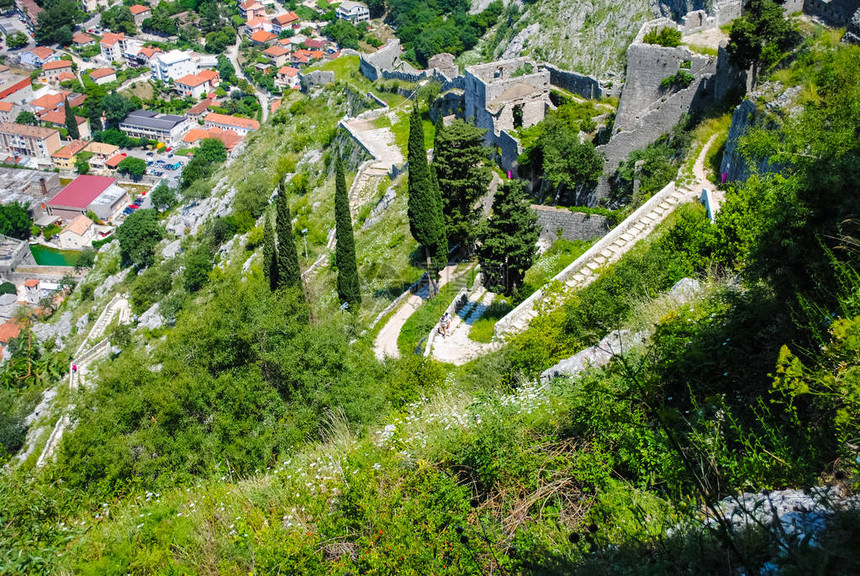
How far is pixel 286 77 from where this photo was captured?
116 m

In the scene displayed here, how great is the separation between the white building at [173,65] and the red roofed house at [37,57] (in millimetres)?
23966

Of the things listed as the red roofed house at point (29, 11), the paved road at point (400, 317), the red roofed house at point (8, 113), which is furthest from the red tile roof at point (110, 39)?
the paved road at point (400, 317)

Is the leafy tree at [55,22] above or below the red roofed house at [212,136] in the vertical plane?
above

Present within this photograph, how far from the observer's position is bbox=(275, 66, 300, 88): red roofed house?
11431 centimetres

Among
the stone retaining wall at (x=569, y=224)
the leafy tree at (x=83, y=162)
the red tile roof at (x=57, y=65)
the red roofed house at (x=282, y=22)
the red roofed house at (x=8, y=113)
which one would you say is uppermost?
the stone retaining wall at (x=569, y=224)

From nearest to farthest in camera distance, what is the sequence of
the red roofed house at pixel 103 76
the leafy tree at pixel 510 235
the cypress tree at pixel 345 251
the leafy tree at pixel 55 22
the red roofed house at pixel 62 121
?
the leafy tree at pixel 510 235 < the cypress tree at pixel 345 251 < the red roofed house at pixel 62 121 < the red roofed house at pixel 103 76 < the leafy tree at pixel 55 22

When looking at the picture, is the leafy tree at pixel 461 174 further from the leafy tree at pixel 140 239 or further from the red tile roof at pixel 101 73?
the red tile roof at pixel 101 73

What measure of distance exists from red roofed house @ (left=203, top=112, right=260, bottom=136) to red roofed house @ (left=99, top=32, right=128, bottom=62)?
3590 centimetres

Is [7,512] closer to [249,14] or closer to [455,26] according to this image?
[455,26]

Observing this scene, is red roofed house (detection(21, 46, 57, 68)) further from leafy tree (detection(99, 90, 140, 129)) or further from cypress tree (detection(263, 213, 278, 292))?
cypress tree (detection(263, 213, 278, 292))

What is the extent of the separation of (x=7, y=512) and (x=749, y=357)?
9827 mm

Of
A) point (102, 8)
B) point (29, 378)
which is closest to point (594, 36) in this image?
point (29, 378)

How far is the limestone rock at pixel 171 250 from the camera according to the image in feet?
162

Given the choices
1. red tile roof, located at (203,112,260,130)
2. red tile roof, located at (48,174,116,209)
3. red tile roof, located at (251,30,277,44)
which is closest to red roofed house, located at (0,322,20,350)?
red tile roof, located at (48,174,116,209)
